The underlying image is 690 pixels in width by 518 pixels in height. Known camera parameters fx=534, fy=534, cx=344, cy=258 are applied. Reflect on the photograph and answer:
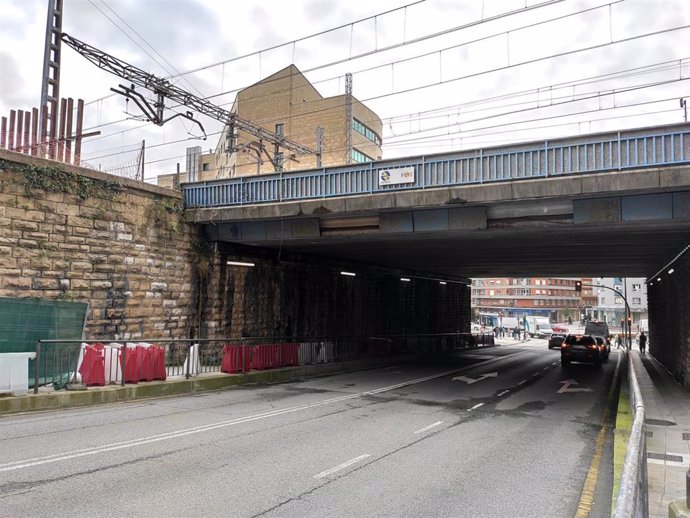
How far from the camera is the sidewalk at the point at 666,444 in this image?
6.39 metres

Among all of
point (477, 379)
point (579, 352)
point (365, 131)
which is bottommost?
point (477, 379)

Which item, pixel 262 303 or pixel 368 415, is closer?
pixel 368 415

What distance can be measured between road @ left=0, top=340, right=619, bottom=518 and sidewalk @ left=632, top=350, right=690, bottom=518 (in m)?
0.58

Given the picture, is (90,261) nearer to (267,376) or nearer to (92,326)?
(92,326)

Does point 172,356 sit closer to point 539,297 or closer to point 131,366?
point 131,366

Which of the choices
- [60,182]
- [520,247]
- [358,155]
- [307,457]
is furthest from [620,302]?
[307,457]

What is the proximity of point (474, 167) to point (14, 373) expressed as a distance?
38.6 feet

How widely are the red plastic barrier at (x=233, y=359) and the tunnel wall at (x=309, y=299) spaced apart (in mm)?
2727

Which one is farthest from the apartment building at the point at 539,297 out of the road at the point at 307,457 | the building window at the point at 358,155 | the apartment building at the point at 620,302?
the road at the point at 307,457

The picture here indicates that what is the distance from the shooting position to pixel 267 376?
17141 mm

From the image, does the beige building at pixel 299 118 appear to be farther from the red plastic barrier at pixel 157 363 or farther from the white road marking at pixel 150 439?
the white road marking at pixel 150 439

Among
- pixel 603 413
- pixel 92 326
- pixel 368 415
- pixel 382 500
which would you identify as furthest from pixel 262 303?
pixel 382 500

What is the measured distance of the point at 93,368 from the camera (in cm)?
1232

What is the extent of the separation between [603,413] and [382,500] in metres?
8.92
